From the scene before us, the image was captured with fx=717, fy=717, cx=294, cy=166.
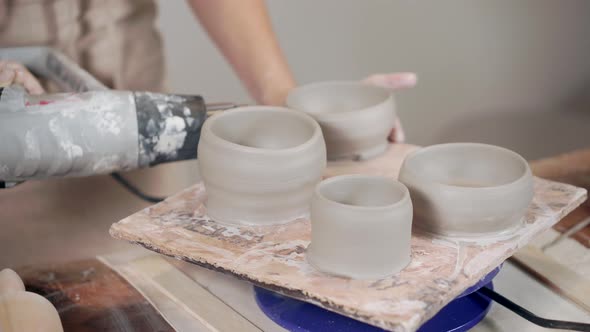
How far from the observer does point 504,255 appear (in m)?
0.98

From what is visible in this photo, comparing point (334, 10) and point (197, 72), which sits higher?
point (334, 10)

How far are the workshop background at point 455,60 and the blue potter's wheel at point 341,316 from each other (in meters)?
1.77

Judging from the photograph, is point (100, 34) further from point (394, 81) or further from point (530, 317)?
point (530, 317)

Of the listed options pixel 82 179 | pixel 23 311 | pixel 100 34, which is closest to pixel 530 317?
pixel 23 311

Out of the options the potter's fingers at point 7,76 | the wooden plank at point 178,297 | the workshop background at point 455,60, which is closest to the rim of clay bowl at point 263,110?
the wooden plank at point 178,297

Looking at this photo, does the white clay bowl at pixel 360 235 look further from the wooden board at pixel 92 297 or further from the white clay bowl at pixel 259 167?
the wooden board at pixel 92 297

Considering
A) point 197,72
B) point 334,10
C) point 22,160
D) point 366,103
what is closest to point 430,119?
point 334,10

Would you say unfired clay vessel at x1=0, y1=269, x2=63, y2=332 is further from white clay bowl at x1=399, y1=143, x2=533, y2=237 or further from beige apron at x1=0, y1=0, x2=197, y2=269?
white clay bowl at x1=399, y1=143, x2=533, y2=237

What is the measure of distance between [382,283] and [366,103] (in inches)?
20.8

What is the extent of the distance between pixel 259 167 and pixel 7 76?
1.60ft

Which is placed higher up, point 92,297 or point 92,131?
point 92,131

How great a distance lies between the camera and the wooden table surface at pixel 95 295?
1030 millimetres

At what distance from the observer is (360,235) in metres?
0.89

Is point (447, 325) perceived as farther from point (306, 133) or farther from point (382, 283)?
point (306, 133)
